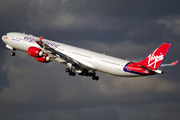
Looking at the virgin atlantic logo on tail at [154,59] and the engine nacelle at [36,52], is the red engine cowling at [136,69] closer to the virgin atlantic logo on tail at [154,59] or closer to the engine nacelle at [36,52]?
the virgin atlantic logo on tail at [154,59]

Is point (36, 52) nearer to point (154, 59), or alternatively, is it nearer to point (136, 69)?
point (136, 69)

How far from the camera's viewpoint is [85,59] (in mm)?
68625

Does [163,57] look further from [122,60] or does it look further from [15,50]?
[15,50]

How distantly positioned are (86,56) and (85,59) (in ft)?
2.13

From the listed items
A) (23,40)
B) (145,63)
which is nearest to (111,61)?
(145,63)

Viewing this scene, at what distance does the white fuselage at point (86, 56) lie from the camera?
214 feet

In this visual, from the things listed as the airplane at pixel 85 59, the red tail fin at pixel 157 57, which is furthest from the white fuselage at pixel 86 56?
the red tail fin at pixel 157 57

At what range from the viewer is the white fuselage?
65.4 metres

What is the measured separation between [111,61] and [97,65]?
3.18 metres

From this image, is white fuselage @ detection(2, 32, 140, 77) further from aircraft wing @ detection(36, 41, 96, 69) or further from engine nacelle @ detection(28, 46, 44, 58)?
engine nacelle @ detection(28, 46, 44, 58)

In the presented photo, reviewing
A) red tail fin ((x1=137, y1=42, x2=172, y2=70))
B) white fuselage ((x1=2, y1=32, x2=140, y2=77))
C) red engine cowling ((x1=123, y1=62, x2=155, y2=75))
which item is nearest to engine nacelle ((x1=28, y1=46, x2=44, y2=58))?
white fuselage ((x1=2, y1=32, x2=140, y2=77))

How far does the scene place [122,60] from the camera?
6612cm

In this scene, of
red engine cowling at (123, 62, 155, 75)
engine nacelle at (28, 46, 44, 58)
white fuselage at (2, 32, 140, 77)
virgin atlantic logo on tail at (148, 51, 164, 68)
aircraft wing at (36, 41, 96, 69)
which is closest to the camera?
virgin atlantic logo on tail at (148, 51, 164, 68)

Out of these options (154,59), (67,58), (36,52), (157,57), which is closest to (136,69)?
(154,59)
